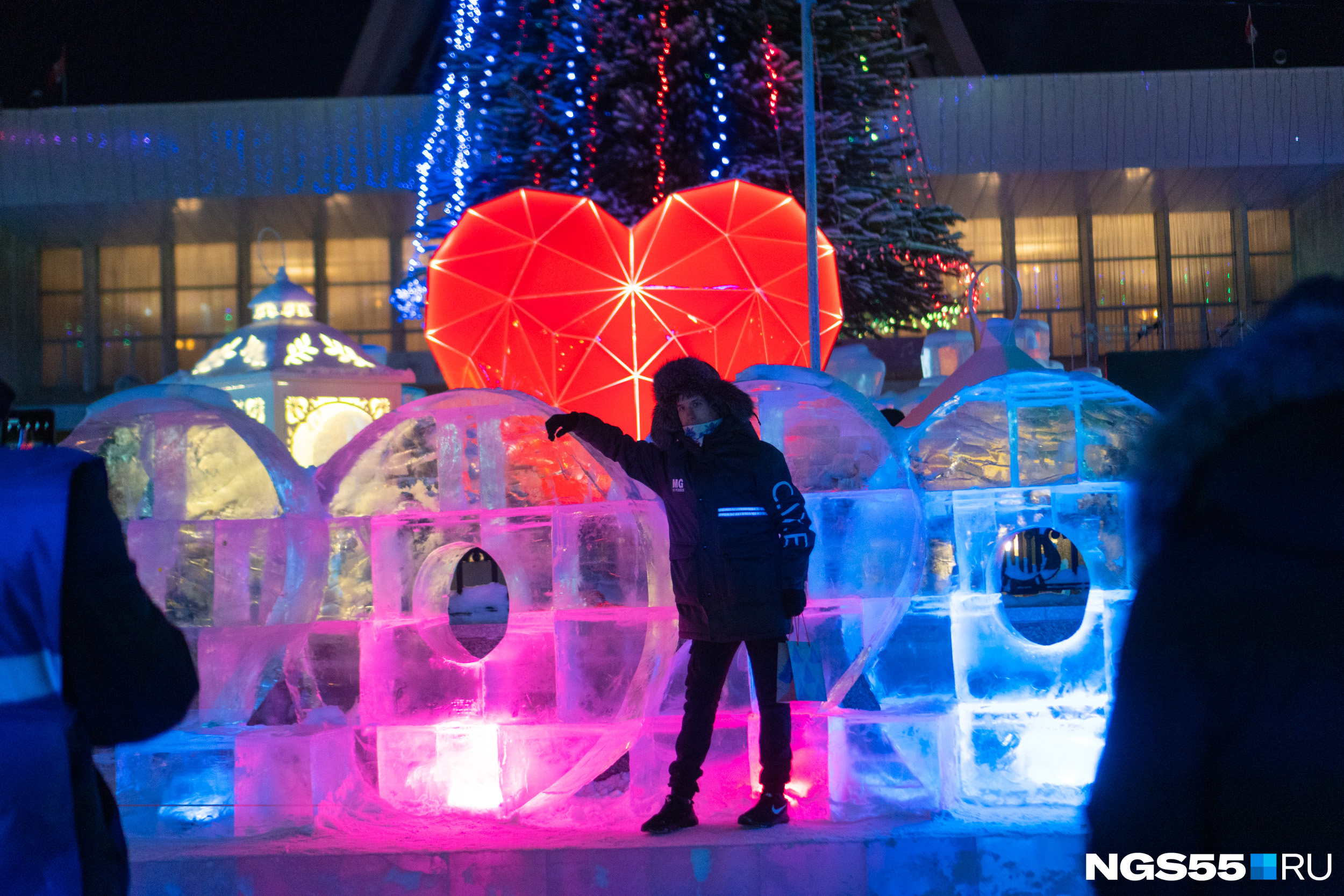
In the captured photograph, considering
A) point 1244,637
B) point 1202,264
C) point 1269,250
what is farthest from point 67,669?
point 1269,250

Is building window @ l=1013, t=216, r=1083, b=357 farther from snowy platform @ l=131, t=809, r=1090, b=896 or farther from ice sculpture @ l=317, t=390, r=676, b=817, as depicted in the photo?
snowy platform @ l=131, t=809, r=1090, b=896

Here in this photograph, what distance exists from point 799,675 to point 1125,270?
23.0 m

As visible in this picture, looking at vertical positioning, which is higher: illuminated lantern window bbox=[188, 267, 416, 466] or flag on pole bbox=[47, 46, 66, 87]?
flag on pole bbox=[47, 46, 66, 87]

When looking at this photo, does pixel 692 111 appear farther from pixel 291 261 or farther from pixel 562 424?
pixel 291 261

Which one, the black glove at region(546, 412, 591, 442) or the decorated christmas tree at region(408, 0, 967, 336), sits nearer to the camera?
the black glove at region(546, 412, 591, 442)

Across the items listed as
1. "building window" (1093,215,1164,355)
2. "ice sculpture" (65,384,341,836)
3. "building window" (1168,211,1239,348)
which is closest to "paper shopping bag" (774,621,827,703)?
"ice sculpture" (65,384,341,836)

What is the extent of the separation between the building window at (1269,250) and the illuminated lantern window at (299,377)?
831 inches

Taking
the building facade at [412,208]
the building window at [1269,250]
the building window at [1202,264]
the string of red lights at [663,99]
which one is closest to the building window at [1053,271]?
the building facade at [412,208]

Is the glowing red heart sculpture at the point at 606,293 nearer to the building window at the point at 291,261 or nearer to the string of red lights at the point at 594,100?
the string of red lights at the point at 594,100

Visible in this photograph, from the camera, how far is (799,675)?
4.53m

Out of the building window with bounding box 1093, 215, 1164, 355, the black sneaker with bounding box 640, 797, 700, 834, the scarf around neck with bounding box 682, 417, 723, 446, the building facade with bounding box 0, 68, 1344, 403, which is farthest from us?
the building window with bounding box 1093, 215, 1164, 355

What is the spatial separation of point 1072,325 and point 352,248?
1571 cm

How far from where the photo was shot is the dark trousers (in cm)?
437

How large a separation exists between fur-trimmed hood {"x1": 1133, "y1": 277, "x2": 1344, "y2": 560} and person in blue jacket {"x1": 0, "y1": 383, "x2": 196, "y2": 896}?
4.85 ft
